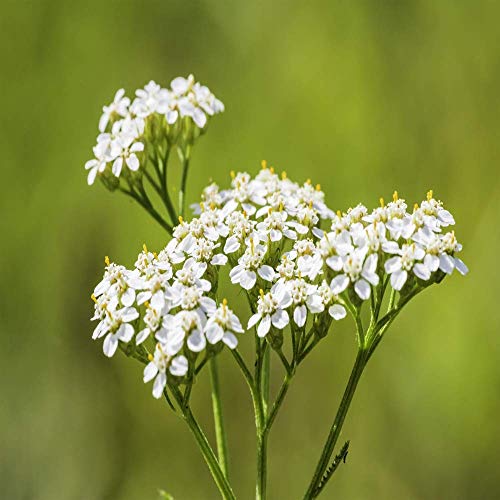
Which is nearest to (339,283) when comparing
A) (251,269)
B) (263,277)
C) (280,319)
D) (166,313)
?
(280,319)

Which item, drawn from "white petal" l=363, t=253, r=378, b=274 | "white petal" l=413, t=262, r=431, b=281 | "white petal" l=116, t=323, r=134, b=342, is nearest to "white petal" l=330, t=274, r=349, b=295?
"white petal" l=363, t=253, r=378, b=274

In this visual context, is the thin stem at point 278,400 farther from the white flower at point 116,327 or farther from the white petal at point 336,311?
the white flower at point 116,327

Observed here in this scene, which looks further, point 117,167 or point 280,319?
point 117,167

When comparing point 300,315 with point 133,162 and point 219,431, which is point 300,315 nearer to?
point 219,431

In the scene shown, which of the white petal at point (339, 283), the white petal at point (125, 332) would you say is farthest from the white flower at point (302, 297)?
the white petal at point (125, 332)

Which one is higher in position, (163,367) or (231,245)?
(231,245)

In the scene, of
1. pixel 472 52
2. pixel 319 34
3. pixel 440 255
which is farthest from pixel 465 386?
pixel 319 34

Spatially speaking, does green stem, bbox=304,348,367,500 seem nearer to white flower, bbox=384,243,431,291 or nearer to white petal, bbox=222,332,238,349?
white flower, bbox=384,243,431,291
